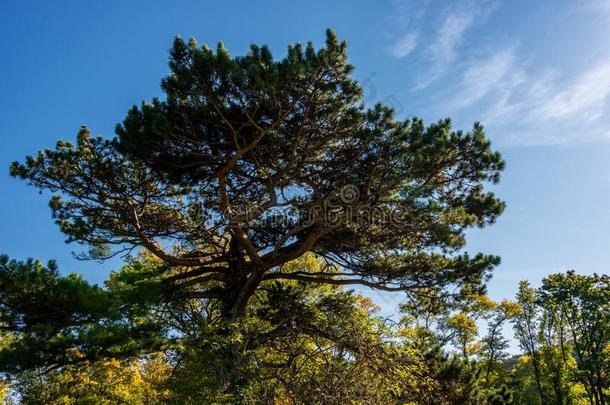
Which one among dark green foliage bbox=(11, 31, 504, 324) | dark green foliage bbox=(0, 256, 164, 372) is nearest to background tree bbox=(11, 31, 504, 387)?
dark green foliage bbox=(11, 31, 504, 324)

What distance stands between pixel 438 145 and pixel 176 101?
5027 mm

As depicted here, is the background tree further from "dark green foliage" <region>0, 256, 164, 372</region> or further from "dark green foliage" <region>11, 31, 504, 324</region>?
"dark green foliage" <region>0, 256, 164, 372</region>

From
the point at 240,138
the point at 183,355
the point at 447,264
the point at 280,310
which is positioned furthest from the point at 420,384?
the point at 240,138

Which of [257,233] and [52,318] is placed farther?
[257,233]

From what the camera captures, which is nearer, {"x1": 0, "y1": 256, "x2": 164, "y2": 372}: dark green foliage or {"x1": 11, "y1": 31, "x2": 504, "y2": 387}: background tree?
{"x1": 0, "y1": 256, "x2": 164, "y2": 372}: dark green foliage

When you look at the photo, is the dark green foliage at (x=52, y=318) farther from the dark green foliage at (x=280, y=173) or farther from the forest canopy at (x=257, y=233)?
the dark green foliage at (x=280, y=173)

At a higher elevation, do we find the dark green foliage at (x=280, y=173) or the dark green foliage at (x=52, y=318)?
the dark green foliage at (x=280, y=173)

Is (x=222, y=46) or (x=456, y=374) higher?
(x=222, y=46)

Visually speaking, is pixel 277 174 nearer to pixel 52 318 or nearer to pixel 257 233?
pixel 257 233

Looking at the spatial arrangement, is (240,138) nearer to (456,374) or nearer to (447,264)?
(447,264)

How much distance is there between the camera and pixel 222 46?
24.5 ft

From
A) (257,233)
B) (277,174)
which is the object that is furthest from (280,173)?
(257,233)

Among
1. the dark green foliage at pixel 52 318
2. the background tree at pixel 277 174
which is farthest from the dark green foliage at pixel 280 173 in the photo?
the dark green foliage at pixel 52 318

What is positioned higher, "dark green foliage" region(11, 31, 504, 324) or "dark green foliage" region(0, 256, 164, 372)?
"dark green foliage" region(11, 31, 504, 324)
